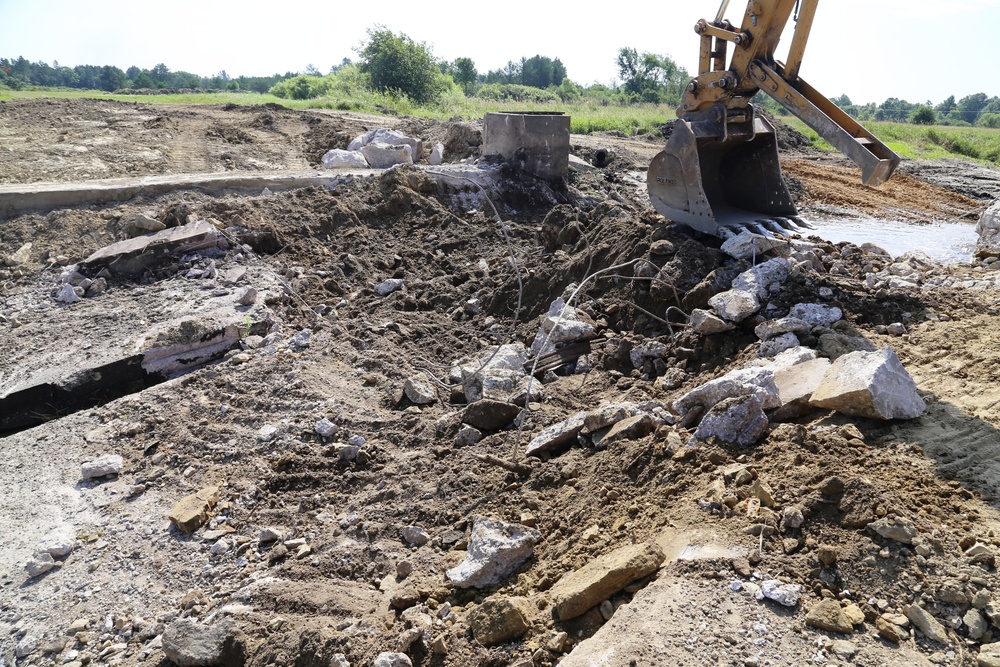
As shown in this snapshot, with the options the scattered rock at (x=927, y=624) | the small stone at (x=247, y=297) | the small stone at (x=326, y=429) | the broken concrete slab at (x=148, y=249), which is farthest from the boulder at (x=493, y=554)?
the broken concrete slab at (x=148, y=249)

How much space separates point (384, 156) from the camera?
1072 centimetres

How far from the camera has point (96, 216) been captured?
26.1 ft

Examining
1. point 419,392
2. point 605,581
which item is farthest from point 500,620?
point 419,392

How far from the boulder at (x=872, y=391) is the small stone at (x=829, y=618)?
1.26 m

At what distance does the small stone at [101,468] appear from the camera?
474 centimetres

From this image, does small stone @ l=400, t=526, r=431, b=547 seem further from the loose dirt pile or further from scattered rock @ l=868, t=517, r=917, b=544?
scattered rock @ l=868, t=517, r=917, b=544

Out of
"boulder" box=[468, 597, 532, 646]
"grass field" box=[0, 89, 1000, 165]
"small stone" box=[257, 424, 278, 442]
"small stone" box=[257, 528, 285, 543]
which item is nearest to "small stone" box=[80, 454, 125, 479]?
"small stone" box=[257, 424, 278, 442]

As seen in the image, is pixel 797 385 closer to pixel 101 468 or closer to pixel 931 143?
pixel 101 468

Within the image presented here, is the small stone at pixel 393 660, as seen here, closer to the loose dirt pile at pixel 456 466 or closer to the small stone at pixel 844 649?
the loose dirt pile at pixel 456 466

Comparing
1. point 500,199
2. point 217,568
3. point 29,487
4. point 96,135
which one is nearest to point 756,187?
point 500,199

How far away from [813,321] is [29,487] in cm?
559

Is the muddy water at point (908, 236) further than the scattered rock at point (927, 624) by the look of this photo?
Yes

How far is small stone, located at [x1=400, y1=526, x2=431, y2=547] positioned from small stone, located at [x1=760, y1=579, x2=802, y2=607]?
183 cm

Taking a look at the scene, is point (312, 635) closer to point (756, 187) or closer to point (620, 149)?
point (756, 187)
